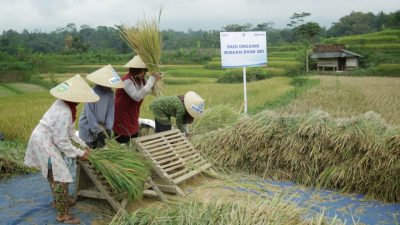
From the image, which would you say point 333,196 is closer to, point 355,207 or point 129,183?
point 355,207

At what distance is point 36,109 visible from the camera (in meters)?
7.77

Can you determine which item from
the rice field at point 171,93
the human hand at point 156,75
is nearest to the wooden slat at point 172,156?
the human hand at point 156,75

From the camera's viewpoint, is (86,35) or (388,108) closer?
(388,108)

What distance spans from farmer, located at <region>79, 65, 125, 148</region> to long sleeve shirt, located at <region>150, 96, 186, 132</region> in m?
0.65

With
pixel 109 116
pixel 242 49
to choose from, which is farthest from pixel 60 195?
pixel 242 49

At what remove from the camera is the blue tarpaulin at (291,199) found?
3506 mm

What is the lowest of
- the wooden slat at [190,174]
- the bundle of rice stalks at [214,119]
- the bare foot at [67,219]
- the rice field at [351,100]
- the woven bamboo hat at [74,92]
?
the rice field at [351,100]

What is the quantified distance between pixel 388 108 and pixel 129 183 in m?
7.11

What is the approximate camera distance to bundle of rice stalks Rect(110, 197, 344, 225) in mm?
2538

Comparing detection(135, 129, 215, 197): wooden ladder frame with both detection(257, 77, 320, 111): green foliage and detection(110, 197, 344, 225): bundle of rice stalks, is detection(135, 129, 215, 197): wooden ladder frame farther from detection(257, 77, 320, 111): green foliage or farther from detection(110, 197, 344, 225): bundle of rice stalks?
detection(257, 77, 320, 111): green foliage

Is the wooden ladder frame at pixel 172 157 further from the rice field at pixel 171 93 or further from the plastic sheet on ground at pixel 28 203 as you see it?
the rice field at pixel 171 93

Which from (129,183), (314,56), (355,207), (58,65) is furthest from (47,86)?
(314,56)

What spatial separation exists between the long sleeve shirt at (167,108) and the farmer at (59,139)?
1214 millimetres

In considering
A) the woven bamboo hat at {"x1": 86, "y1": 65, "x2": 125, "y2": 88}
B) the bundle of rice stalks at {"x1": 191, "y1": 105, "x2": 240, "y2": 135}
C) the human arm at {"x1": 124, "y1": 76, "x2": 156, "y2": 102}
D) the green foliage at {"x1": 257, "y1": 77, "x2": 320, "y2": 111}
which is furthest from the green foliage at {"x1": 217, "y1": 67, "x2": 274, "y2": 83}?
the woven bamboo hat at {"x1": 86, "y1": 65, "x2": 125, "y2": 88}
